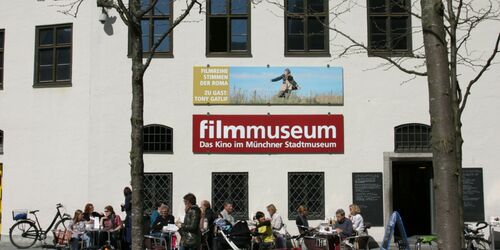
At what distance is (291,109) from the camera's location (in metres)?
17.6

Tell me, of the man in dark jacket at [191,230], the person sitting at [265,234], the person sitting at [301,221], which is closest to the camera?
the man in dark jacket at [191,230]

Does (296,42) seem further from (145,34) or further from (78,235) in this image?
(78,235)

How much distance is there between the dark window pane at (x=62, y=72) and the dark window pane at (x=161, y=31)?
2777 mm

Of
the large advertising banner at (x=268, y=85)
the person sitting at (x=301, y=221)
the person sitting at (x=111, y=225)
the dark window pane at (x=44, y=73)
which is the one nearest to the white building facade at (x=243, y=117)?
the large advertising banner at (x=268, y=85)

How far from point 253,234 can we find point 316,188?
423 cm

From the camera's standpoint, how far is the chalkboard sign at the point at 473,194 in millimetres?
17312

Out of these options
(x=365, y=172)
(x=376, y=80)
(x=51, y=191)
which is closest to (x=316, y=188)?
(x=365, y=172)

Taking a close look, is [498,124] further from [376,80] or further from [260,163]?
[260,163]

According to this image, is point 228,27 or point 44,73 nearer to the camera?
point 228,27

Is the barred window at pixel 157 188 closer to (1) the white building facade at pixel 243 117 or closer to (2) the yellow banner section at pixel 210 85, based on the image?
(1) the white building facade at pixel 243 117

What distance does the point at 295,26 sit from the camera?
18.0m

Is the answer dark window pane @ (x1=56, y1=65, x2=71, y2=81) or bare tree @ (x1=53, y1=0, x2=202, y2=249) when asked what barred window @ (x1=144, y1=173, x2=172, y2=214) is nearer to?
dark window pane @ (x1=56, y1=65, x2=71, y2=81)

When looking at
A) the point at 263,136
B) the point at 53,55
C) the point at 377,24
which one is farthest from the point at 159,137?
the point at 377,24

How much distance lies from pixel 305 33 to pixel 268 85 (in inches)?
71.1
